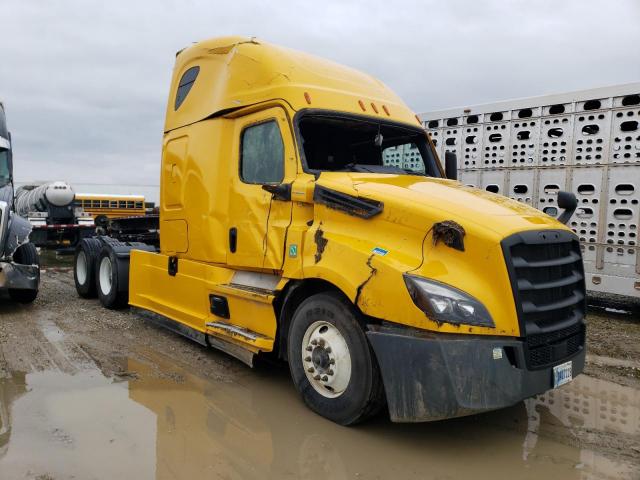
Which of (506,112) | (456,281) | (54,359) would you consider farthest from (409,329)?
(506,112)

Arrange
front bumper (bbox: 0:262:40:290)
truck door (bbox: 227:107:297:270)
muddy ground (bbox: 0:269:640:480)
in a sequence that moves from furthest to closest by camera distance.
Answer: front bumper (bbox: 0:262:40:290), truck door (bbox: 227:107:297:270), muddy ground (bbox: 0:269:640:480)

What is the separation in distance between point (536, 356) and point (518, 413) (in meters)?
1.03

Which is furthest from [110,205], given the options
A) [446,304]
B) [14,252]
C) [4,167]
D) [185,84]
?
[446,304]

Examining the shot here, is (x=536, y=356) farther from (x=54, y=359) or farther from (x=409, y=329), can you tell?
(x=54, y=359)

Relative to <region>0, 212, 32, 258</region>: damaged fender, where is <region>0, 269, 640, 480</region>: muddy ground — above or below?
below

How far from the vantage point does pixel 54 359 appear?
18.0 ft

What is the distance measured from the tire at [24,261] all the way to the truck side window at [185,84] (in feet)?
12.7

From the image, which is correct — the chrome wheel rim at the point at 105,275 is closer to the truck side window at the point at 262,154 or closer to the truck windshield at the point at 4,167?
the truck windshield at the point at 4,167

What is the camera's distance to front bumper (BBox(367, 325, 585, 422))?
3.37 metres

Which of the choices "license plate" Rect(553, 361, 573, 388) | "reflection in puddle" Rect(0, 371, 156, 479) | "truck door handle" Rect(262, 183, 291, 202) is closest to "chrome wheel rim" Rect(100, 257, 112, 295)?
"reflection in puddle" Rect(0, 371, 156, 479)

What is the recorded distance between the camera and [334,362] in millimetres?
4000

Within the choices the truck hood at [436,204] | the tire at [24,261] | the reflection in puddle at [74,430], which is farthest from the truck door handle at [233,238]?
the tire at [24,261]

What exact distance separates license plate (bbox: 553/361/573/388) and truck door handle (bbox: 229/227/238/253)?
302 cm

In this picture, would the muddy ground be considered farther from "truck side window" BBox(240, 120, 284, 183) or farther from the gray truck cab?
the gray truck cab
